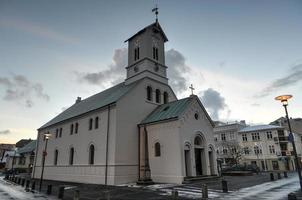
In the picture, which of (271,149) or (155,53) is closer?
(155,53)

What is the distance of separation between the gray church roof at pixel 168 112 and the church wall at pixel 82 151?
457 centimetres

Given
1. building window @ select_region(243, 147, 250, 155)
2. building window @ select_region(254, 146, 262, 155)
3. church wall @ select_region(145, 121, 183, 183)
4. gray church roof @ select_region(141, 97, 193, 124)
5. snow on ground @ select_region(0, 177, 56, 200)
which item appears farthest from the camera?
building window @ select_region(243, 147, 250, 155)

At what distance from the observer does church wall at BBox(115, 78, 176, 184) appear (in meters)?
24.5

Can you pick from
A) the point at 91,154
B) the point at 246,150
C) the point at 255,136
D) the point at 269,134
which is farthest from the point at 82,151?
the point at 269,134

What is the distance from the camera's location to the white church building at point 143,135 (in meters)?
23.6

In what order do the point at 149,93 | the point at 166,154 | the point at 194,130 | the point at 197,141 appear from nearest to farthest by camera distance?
the point at 166,154 → the point at 194,130 → the point at 197,141 → the point at 149,93

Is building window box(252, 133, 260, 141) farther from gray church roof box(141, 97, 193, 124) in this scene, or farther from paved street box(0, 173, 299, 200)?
paved street box(0, 173, 299, 200)

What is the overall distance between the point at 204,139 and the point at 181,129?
4.91 m

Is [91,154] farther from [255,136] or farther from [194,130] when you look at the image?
[255,136]

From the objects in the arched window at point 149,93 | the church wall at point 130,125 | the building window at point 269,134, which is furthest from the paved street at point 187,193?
the building window at point 269,134

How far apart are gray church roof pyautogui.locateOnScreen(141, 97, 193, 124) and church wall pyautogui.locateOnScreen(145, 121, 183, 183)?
708mm

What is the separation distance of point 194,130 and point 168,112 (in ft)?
11.8

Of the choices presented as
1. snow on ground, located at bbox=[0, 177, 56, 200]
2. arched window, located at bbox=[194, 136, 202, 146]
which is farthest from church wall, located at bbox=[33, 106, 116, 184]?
arched window, located at bbox=[194, 136, 202, 146]

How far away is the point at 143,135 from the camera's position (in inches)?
1031
